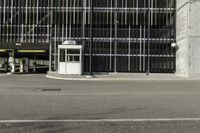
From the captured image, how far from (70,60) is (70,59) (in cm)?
11

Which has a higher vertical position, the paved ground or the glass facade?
the glass facade

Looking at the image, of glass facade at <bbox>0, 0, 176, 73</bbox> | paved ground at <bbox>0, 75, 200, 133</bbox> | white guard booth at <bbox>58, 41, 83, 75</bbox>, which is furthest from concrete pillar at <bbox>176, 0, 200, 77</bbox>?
paved ground at <bbox>0, 75, 200, 133</bbox>

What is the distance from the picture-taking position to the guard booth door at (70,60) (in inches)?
1753

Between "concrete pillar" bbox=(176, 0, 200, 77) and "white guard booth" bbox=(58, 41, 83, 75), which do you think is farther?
"white guard booth" bbox=(58, 41, 83, 75)

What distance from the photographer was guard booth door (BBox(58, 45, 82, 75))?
4453cm

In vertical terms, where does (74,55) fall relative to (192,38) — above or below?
below

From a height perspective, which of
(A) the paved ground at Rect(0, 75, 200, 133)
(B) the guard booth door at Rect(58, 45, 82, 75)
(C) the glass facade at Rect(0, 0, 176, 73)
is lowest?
(A) the paved ground at Rect(0, 75, 200, 133)

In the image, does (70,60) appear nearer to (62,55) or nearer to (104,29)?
(62,55)

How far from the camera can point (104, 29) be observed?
5278 centimetres

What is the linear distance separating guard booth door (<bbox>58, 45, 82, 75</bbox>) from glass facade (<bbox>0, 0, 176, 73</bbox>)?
207 inches

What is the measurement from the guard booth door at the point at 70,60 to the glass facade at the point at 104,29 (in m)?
5.25

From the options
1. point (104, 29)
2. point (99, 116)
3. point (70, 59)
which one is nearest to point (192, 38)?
point (70, 59)

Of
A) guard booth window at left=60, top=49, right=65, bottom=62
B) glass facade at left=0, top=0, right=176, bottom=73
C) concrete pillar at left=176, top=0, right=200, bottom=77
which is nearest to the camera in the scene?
concrete pillar at left=176, top=0, right=200, bottom=77

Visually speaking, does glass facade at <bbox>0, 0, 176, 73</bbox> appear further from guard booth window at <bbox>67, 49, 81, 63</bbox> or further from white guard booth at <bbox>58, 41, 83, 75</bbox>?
white guard booth at <bbox>58, 41, 83, 75</bbox>
